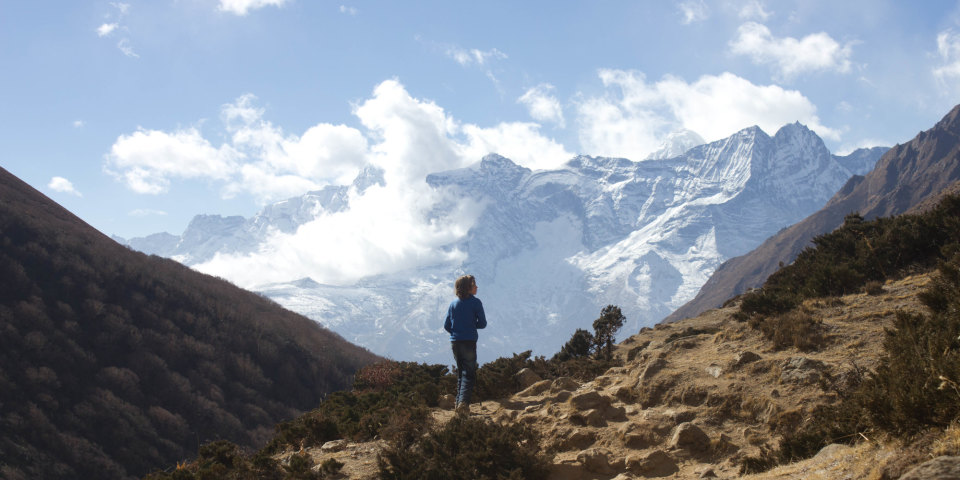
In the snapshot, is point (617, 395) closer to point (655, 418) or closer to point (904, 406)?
point (655, 418)

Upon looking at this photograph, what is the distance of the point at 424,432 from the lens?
782 centimetres

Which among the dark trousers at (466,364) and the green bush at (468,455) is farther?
the dark trousers at (466,364)

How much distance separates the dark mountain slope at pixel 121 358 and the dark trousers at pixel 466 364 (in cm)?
2719

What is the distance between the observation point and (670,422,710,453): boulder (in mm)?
6766

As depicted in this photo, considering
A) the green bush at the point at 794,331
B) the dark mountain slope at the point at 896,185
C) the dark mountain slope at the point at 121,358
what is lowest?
the dark mountain slope at the point at 121,358

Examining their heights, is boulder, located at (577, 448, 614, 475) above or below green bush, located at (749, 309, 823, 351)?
below

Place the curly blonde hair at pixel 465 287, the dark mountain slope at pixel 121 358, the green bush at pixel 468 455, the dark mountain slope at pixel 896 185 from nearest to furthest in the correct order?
the green bush at pixel 468 455, the curly blonde hair at pixel 465 287, the dark mountain slope at pixel 121 358, the dark mountain slope at pixel 896 185

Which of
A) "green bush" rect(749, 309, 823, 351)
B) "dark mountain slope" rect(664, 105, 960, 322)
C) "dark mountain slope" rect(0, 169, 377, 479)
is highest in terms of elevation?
"dark mountain slope" rect(664, 105, 960, 322)

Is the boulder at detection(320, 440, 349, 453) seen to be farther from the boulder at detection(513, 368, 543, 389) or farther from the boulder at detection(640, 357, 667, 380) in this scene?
the boulder at detection(640, 357, 667, 380)

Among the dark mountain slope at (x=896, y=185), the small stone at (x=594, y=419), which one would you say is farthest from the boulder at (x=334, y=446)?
the dark mountain slope at (x=896, y=185)

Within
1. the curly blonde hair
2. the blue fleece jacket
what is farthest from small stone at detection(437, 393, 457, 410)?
the curly blonde hair

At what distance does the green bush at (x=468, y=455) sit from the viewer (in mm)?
6445

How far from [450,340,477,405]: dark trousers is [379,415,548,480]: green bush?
2424 millimetres

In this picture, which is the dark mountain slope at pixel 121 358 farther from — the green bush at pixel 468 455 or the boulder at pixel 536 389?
the green bush at pixel 468 455
